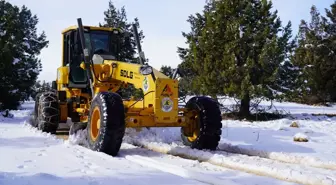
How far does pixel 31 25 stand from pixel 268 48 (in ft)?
73.8

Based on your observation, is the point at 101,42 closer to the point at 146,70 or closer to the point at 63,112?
the point at 63,112

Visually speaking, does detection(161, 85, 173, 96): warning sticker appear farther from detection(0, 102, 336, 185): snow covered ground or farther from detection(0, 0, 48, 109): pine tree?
detection(0, 0, 48, 109): pine tree

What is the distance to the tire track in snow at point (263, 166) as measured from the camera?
4.84 m

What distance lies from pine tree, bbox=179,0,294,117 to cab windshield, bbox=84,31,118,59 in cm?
704

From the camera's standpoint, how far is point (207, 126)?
742cm

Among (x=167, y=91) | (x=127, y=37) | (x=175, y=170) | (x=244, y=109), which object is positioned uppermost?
(x=127, y=37)

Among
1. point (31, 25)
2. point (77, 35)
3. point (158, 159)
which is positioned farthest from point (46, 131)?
point (31, 25)

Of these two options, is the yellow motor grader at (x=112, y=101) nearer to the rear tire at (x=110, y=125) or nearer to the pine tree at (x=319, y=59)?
A: the rear tire at (x=110, y=125)

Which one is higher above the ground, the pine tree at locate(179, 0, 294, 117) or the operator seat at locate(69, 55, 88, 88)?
the pine tree at locate(179, 0, 294, 117)

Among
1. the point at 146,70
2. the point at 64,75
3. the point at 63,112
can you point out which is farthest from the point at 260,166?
A: the point at 64,75

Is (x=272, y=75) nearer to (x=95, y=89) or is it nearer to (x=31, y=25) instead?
(x=95, y=89)

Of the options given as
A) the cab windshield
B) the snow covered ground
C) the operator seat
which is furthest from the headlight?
the operator seat

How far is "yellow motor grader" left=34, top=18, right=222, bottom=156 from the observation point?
6.74 metres

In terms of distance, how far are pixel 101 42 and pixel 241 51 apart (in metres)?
8.48
